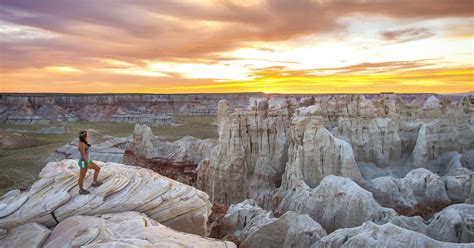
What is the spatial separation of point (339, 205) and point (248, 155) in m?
13.6

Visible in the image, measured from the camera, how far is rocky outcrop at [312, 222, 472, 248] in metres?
13.2

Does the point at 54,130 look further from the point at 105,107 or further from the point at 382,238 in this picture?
the point at 382,238

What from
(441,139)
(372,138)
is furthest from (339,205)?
(441,139)

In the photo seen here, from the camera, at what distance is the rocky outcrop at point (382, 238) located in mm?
13234

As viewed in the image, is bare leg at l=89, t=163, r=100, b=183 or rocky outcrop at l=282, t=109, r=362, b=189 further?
rocky outcrop at l=282, t=109, r=362, b=189

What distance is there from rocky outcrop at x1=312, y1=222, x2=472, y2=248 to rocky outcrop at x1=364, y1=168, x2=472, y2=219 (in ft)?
35.9

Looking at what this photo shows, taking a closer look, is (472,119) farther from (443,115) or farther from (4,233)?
(4,233)

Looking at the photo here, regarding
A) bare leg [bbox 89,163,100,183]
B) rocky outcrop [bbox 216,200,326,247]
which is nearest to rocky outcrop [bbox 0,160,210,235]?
bare leg [bbox 89,163,100,183]

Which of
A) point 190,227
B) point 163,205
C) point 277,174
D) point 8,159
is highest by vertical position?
point 163,205

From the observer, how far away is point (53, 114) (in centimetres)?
14050

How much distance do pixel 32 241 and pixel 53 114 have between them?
147 metres

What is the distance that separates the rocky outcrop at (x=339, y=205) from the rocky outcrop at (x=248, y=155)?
8731 mm

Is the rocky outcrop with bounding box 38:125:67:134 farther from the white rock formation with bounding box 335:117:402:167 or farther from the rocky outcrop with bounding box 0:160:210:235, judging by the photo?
the rocky outcrop with bounding box 0:160:210:235

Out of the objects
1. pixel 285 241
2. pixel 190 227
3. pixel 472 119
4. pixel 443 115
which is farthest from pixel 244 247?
pixel 472 119
